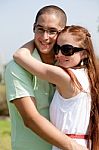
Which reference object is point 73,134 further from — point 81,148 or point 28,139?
point 28,139

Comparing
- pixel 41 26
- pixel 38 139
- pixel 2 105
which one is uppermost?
pixel 41 26

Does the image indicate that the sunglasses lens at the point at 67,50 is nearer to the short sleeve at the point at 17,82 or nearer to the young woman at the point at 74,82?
the young woman at the point at 74,82

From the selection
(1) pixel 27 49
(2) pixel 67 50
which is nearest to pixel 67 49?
(2) pixel 67 50

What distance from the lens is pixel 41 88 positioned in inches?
154

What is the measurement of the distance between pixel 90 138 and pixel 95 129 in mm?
73

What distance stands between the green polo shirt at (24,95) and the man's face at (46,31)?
0.12m

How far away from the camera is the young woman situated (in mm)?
3707

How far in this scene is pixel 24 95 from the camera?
3762 mm

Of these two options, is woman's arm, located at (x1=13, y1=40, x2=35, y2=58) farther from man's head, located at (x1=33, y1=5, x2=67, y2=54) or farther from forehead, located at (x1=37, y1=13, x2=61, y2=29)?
forehead, located at (x1=37, y1=13, x2=61, y2=29)

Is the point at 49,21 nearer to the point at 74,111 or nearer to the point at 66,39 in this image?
the point at 66,39

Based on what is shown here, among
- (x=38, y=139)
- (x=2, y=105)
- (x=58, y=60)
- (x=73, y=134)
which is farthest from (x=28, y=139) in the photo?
(x=2, y=105)

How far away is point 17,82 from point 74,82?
0.41 meters

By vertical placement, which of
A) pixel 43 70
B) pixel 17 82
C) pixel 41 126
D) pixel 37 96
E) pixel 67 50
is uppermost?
pixel 67 50

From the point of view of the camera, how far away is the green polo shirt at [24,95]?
3.79 metres
